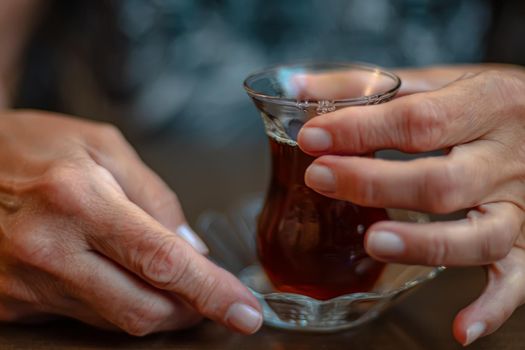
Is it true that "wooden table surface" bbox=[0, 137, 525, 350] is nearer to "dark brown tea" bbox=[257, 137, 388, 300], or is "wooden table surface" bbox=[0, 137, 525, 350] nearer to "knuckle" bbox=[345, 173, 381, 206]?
"dark brown tea" bbox=[257, 137, 388, 300]

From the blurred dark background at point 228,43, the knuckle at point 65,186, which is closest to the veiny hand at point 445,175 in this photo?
the knuckle at point 65,186

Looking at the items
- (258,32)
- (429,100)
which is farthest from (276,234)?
(258,32)

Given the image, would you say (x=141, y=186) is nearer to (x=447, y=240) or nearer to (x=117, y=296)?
(x=117, y=296)

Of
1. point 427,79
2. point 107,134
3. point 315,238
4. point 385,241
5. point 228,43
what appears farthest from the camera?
point 228,43

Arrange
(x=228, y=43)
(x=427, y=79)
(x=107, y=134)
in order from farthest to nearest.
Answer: (x=228, y=43) → (x=427, y=79) → (x=107, y=134)

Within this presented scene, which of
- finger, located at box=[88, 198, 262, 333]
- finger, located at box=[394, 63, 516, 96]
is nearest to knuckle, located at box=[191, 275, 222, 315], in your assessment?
finger, located at box=[88, 198, 262, 333]

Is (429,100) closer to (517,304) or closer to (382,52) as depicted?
(517,304)

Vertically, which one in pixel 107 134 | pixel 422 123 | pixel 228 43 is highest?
pixel 422 123

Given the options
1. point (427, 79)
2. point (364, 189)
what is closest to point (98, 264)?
point (364, 189)
